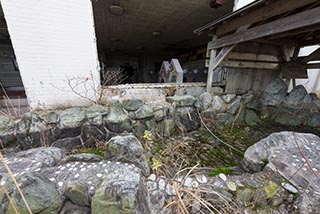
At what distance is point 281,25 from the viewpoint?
6.81ft

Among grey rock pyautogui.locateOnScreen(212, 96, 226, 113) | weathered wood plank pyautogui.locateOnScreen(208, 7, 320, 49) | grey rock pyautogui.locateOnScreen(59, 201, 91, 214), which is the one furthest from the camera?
grey rock pyautogui.locateOnScreen(212, 96, 226, 113)

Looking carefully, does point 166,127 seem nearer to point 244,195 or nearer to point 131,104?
point 131,104

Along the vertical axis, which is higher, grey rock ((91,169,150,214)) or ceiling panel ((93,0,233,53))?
ceiling panel ((93,0,233,53))

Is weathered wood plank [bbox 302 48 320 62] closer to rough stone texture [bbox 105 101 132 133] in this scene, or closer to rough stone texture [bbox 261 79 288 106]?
rough stone texture [bbox 261 79 288 106]

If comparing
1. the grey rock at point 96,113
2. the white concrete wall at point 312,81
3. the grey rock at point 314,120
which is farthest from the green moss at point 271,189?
the white concrete wall at point 312,81

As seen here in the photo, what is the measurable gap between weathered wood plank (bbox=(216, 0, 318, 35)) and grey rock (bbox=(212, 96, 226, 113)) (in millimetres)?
1683

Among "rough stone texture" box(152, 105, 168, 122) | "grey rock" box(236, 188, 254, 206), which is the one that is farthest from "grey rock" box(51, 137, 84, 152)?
"grey rock" box(236, 188, 254, 206)

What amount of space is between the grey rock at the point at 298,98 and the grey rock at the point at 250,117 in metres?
0.85

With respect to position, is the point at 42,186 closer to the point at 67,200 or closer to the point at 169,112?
the point at 67,200

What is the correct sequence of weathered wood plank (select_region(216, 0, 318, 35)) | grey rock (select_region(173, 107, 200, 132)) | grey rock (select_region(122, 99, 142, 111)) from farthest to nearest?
grey rock (select_region(173, 107, 200, 132)) < grey rock (select_region(122, 99, 142, 111)) < weathered wood plank (select_region(216, 0, 318, 35))

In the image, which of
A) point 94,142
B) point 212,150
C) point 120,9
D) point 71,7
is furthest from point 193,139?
point 120,9

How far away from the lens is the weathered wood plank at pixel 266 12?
1.95 m

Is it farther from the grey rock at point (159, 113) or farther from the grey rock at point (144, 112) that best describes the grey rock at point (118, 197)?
the grey rock at point (159, 113)

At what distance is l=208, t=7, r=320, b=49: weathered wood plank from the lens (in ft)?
5.79
